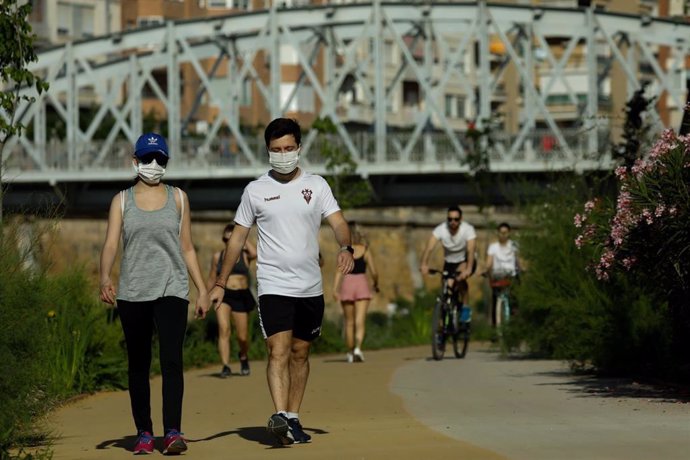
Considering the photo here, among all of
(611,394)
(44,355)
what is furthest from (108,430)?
(611,394)

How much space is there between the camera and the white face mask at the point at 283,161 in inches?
471

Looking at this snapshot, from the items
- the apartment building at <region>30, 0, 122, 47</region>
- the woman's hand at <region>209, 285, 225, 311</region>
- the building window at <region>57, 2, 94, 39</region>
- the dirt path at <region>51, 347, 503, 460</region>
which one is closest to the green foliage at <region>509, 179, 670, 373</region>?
the dirt path at <region>51, 347, 503, 460</region>

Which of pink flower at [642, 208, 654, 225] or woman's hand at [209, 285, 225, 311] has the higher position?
pink flower at [642, 208, 654, 225]

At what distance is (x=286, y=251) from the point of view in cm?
1195

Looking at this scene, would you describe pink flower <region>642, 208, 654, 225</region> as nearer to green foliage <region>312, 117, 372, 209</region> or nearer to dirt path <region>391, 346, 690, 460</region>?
dirt path <region>391, 346, 690, 460</region>

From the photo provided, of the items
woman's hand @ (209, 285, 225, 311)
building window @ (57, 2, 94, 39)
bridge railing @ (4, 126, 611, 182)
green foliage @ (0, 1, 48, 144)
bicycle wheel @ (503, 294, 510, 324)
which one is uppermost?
building window @ (57, 2, 94, 39)

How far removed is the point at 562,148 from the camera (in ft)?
172

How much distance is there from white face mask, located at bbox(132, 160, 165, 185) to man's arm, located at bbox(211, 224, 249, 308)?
23.6 inches

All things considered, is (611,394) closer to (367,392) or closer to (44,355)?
(367,392)

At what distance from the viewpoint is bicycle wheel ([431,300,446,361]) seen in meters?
22.5

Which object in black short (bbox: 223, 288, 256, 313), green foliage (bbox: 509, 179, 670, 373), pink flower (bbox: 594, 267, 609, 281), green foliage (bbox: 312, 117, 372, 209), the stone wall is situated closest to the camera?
pink flower (bbox: 594, 267, 609, 281)

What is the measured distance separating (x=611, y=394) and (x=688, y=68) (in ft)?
259

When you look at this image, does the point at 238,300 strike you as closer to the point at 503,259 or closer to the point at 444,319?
the point at 444,319

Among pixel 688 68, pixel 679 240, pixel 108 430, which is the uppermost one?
pixel 688 68
